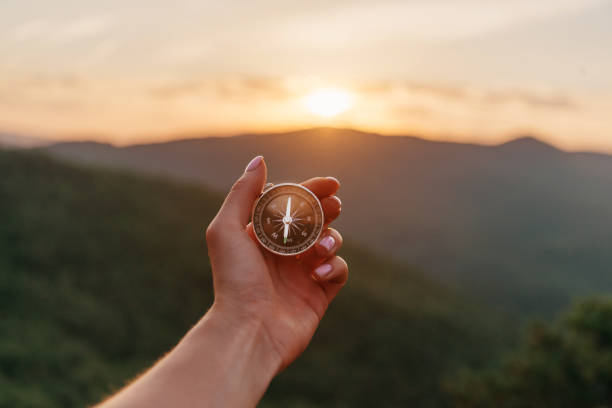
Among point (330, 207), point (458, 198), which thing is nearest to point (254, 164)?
point (330, 207)

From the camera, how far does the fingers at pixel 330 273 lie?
115 inches

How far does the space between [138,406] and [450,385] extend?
1063 centimetres

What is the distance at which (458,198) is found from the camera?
12431cm

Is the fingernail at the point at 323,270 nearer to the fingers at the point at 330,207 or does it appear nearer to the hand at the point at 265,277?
the hand at the point at 265,277

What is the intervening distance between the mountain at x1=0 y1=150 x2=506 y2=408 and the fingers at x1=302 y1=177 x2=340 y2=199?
378 inches

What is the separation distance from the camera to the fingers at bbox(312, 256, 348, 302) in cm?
291

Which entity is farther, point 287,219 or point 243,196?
point 287,219

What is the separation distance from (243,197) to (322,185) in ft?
1.79

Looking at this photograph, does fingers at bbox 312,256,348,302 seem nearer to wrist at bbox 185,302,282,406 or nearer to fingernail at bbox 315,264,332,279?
fingernail at bbox 315,264,332,279

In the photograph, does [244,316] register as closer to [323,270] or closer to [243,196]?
[323,270]

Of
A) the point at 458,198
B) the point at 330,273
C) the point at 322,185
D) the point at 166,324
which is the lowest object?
the point at 458,198

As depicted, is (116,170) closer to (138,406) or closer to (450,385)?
(450,385)

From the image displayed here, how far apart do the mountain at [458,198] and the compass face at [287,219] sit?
6416 cm

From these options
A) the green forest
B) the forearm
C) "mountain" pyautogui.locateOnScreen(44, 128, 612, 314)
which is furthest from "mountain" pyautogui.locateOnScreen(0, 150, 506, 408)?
"mountain" pyautogui.locateOnScreen(44, 128, 612, 314)
